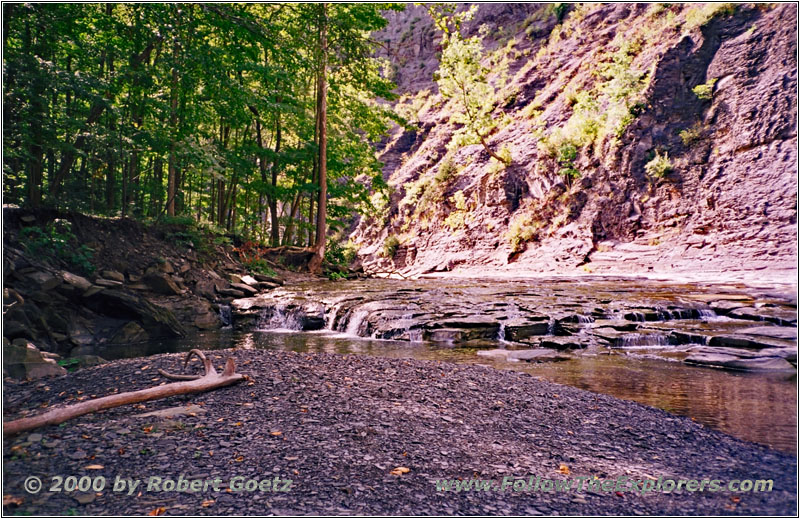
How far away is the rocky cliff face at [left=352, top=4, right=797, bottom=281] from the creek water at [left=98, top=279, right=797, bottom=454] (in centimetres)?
551

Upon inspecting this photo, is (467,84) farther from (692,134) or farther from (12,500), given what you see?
(12,500)

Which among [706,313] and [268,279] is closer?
[706,313]

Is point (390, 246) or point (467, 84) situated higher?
point (467, 84)

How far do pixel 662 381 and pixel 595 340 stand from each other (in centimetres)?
260

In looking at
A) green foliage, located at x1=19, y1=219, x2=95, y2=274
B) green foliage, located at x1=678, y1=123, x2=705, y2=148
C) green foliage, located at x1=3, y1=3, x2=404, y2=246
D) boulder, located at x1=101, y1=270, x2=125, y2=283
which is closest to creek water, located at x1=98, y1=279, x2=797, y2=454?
boulder, located at x1=101, y1=270, x2=125, y2=283

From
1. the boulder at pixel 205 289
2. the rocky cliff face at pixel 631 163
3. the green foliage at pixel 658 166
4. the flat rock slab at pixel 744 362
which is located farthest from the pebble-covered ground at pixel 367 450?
the green foliage at pixel 658 166

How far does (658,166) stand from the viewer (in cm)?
2109

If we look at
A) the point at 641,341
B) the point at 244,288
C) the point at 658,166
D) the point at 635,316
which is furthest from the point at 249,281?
the point at 658,166

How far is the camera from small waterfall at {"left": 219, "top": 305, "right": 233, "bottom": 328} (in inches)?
480

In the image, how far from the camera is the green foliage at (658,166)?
68.4ft

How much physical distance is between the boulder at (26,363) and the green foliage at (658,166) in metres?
22.5

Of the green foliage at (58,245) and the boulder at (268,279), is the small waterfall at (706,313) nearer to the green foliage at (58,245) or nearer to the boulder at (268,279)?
the boulder at (268,279)

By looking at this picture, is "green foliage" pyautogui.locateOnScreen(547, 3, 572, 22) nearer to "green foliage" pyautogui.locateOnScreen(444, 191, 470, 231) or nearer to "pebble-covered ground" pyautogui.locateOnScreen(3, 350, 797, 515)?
"green foliage" pyautogui.locateOnScreen(444, 191, 470, 231)

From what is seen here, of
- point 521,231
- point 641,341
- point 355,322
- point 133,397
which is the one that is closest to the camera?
point 133,397
